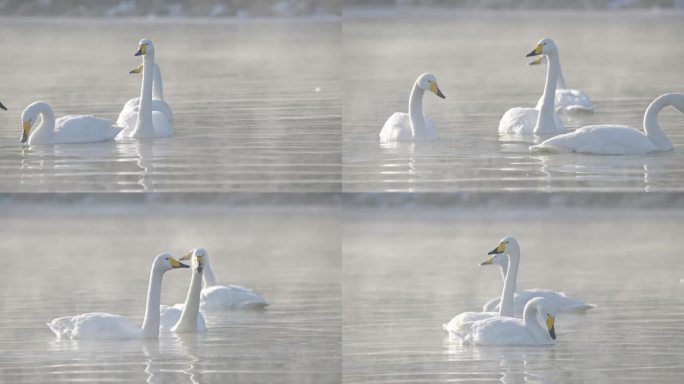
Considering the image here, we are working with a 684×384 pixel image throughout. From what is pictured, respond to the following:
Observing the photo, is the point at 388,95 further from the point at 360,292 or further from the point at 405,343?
the point at 405,343

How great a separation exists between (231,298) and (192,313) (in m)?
0.70

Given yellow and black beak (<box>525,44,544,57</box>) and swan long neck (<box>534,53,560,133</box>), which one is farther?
yellow and black beak (<box>525,44,544,57</box>)

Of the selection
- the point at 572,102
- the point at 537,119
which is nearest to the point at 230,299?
the point at 537,119

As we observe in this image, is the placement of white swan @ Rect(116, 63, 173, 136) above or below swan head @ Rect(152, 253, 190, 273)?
above

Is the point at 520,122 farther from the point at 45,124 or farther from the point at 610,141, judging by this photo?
the point at 45,124

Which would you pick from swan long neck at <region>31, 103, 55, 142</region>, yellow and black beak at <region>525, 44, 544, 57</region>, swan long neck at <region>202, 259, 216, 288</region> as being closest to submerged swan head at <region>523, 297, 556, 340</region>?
yellow and black beak at <region>525, 44, 544, 57</region>

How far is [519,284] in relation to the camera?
9617mm

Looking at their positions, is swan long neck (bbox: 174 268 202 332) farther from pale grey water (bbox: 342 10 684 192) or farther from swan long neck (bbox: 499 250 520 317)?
swan long neck (bbox: 499 250 520 317)

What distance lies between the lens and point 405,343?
7895mm

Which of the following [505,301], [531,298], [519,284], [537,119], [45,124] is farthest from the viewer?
[519,284]

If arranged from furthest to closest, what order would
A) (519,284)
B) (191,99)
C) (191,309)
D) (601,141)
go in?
(191,99) < (519,284) < (601,141) < (191,309)

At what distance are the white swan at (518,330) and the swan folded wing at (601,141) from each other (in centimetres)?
92

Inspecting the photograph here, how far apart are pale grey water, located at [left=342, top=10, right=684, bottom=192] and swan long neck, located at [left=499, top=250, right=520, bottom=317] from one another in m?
0.48

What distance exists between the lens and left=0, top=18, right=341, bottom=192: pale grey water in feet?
27.2
